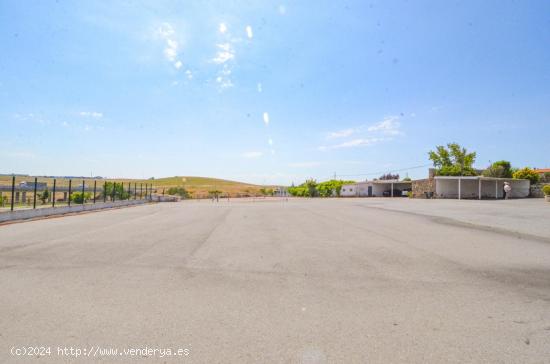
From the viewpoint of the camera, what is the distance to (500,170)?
157 ft

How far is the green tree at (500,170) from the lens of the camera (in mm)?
47969

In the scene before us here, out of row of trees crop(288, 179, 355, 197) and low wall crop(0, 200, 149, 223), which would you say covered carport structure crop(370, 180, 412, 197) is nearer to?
row of trees crop(288, 179, 355, 197)

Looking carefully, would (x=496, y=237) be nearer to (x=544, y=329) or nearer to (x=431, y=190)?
(x=544, y=329)

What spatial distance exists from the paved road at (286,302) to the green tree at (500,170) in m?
50.6

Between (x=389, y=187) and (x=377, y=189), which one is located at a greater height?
(x=389, y=187)

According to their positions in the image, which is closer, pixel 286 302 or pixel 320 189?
pixel 286 302

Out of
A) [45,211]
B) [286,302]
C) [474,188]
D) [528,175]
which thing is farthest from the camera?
[528,175]

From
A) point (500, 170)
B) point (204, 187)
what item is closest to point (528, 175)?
point (500, 170)

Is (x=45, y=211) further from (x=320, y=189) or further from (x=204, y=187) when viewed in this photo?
(x=204, y=187)

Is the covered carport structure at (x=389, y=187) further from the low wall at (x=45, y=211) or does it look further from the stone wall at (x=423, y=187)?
the low wall at (x=45, y=211)

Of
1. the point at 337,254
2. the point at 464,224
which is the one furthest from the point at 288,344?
the point at 464,224

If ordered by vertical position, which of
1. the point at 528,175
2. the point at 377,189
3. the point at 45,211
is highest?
the point at 528,175

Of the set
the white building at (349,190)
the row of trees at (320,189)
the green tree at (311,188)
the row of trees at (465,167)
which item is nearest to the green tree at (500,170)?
the row of trees at (465,167)

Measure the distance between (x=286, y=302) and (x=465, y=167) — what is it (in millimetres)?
59391
